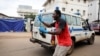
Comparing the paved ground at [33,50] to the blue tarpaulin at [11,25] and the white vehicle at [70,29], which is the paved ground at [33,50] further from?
the blue tarpaulin at [11,25]

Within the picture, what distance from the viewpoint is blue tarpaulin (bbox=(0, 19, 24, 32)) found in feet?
69.0

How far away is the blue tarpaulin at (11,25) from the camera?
69.0 feet

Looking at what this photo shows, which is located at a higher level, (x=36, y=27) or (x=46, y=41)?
(x=36, y=27)

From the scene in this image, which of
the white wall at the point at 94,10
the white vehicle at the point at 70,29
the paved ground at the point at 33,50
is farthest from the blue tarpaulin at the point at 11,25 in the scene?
the white wall at the point at 94,10

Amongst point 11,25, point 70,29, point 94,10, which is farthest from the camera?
point 94,10

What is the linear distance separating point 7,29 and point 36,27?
14692 mm

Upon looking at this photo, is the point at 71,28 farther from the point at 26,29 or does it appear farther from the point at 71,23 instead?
the point at 26,29

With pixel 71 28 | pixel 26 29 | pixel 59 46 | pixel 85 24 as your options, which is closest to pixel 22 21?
pixel 26 29

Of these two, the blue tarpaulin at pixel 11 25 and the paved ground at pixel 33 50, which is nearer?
the paved ground at pixel 33 50

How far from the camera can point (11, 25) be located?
21.6 m

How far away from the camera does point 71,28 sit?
7.66 m

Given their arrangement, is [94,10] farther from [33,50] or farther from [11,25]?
[33,50]

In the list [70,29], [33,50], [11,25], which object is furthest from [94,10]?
[70,29]

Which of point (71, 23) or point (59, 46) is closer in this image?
point (59, 46)
